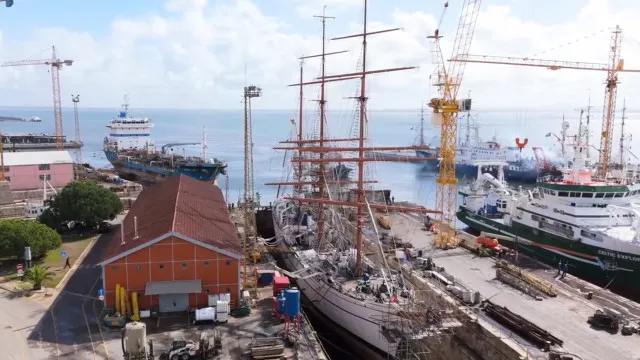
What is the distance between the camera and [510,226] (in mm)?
45688

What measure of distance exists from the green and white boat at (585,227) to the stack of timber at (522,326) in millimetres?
15141

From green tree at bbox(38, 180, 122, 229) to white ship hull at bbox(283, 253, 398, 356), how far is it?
58.6 feet

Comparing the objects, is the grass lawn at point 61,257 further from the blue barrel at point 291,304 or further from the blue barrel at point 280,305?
the blue barrel at point 291,304

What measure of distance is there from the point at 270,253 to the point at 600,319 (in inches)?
893

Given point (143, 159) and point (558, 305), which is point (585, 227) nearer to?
point (558, 305)

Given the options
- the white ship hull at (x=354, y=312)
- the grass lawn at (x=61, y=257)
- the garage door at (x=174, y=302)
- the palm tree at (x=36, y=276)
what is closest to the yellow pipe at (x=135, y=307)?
the garage door at (x=174, y=302)

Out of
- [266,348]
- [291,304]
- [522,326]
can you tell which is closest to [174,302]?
[291,304]

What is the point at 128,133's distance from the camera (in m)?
87.4

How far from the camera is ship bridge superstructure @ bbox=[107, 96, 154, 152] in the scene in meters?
86.2

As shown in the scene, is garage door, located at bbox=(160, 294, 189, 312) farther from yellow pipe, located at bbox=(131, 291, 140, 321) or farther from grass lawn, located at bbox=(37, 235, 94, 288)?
grass lawn, located at bbox=(37, 235, 94, 288)

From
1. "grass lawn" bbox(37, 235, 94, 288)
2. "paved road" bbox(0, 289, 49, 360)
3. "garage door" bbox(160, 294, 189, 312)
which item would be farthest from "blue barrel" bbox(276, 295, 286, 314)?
"grass lawn" bbox(37, 235, 94, 288)

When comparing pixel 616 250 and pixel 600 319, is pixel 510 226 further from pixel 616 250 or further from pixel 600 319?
pixel 600 319

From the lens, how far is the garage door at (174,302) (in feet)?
80.2

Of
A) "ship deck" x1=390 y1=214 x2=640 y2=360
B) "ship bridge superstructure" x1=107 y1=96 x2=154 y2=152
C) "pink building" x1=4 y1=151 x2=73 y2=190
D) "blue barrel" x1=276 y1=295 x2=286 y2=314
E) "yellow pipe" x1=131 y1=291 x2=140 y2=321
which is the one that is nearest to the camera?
"ship deck" x1=390 y1=214 x2=640 y2=360
